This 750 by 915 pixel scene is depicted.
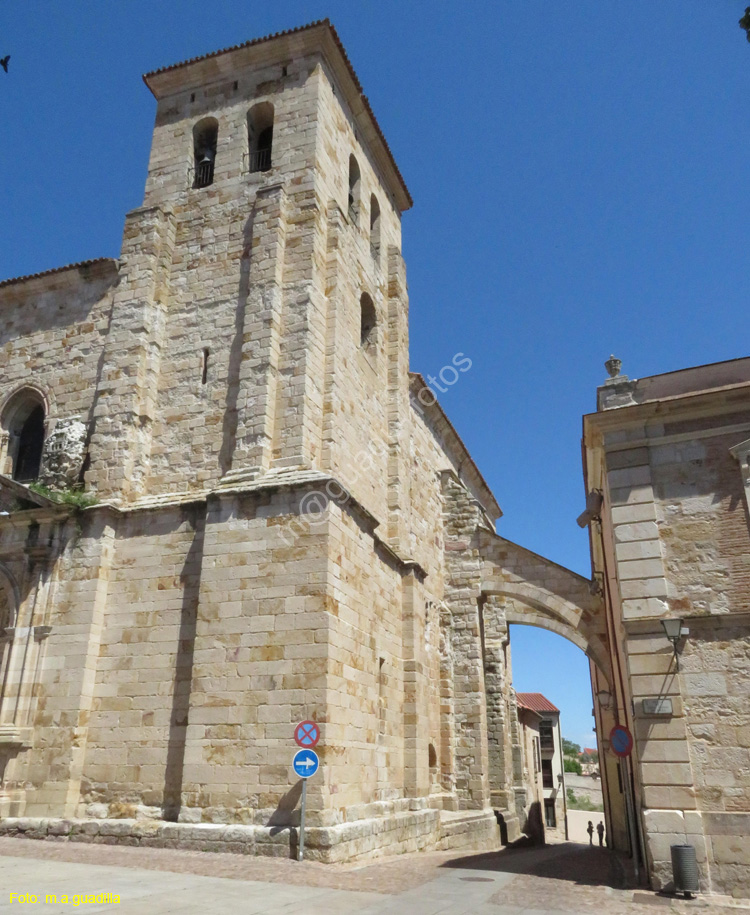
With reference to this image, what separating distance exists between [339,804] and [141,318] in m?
9.36

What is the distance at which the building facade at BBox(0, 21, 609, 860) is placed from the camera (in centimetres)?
1095

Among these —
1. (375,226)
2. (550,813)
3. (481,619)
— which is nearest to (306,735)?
(481,619)

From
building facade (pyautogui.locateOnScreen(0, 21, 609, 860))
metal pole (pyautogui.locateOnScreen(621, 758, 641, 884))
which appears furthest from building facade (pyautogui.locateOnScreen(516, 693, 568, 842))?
metal pole (pyautogui.locateOnScreen(621, 758, 641, 884))

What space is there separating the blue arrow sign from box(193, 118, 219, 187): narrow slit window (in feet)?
39.9

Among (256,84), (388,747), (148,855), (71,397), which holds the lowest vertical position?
(148,855)

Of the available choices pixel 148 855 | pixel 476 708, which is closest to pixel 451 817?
pixel 476 708

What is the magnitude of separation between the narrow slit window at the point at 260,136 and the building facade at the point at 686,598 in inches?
363

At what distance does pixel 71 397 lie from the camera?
49.2 feet

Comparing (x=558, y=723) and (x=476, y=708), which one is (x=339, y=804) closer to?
(x=476, y=708)

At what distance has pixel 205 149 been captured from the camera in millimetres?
17203

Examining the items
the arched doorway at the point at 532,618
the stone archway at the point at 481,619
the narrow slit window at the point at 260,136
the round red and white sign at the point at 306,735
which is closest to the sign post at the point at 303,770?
the round red and white sign at the point at 306,735

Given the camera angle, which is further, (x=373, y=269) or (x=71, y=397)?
(x=373, y=269)

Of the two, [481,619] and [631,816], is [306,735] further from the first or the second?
[481,619]

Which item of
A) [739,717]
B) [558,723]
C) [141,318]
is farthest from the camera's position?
[558,723]
